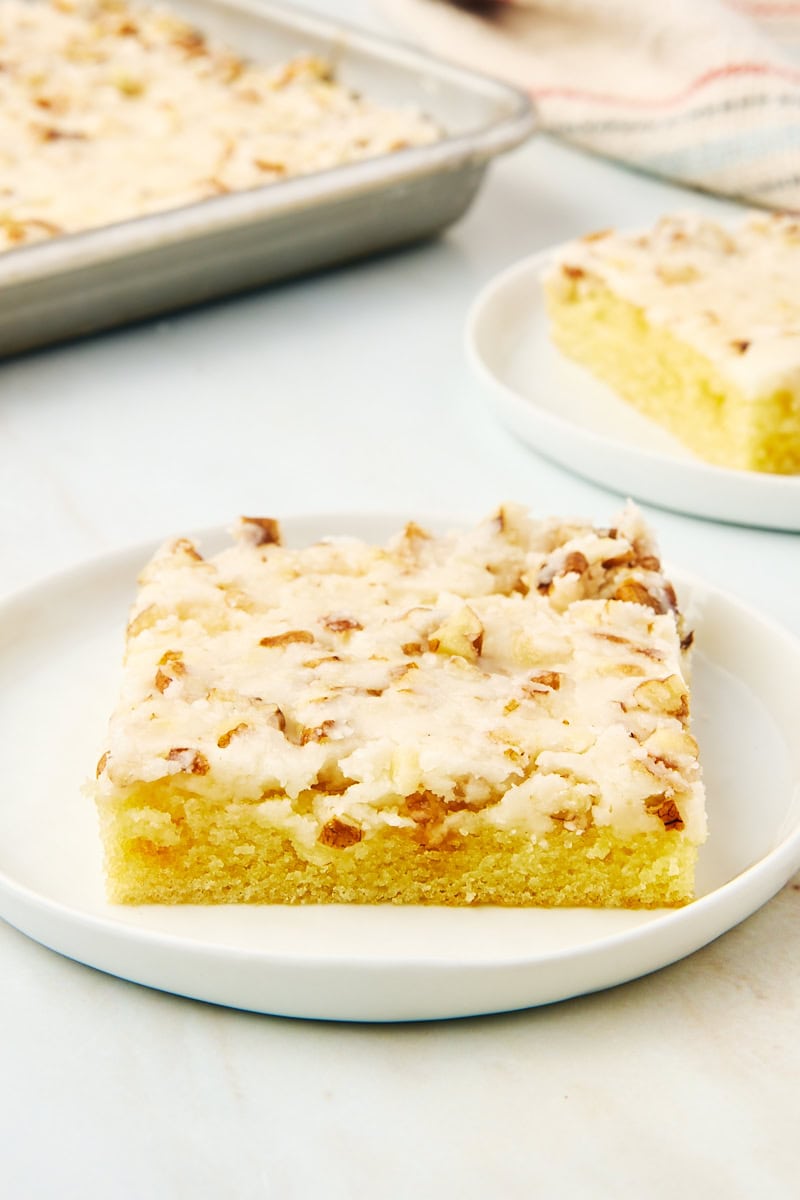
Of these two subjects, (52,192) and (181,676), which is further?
(52,192)

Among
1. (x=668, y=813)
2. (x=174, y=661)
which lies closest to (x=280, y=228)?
(x=174, y=661)

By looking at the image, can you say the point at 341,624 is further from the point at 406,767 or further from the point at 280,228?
the point at 280,228

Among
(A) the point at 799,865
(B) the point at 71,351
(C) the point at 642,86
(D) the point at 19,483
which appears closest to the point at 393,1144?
(A) the point at 799,865

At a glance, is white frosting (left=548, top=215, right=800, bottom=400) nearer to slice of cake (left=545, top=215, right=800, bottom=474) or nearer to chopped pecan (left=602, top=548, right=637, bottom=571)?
→ slice of cake (left=545, top=215, right=800, bottom=474)

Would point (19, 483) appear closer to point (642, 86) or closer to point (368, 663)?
point (368, 663)

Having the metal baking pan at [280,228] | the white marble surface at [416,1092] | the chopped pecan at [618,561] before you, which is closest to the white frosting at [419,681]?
the chopped pecan at [618,561]
